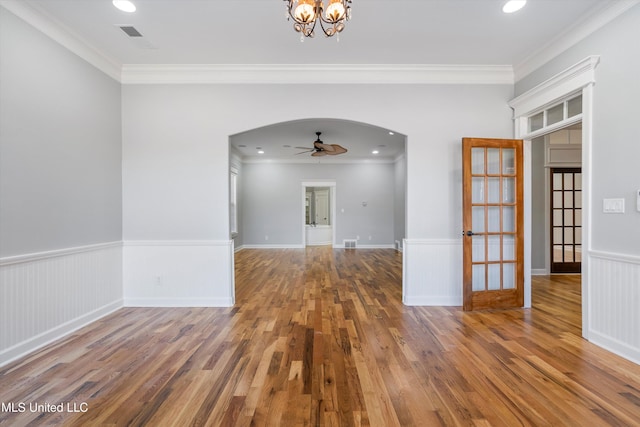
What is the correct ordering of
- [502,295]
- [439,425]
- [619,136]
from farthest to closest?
[502,295] → [619,136] → [439,425]

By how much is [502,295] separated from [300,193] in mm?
6671

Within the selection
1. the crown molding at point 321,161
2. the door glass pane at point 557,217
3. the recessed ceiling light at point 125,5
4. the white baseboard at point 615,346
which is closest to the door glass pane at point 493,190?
the white baseboard at point 615,346

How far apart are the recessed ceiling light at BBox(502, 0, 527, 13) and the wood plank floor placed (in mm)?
2943

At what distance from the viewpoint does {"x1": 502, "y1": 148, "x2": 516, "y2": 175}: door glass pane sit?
3592mm

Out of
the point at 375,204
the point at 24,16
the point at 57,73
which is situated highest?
the point at 24,16

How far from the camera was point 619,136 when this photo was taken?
2.46m

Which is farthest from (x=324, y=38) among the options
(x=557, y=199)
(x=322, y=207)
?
(x=322, y=207)

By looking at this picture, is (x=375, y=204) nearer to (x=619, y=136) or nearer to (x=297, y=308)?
(x=297, y=308)

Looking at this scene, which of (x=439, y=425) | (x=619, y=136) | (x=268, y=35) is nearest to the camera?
(x=439, y=425)

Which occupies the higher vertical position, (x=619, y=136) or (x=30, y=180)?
(x=619, y=136)

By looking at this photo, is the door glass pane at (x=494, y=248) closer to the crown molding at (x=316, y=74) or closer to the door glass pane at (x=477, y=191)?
the door glass pane at (x=477, y=191)

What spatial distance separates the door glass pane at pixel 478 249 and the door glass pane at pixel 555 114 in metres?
1.46

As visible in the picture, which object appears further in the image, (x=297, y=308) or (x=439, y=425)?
(x=297, y=308)

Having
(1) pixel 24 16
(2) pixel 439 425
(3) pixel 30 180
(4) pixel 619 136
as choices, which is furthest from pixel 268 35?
(2) pixel 439 425
